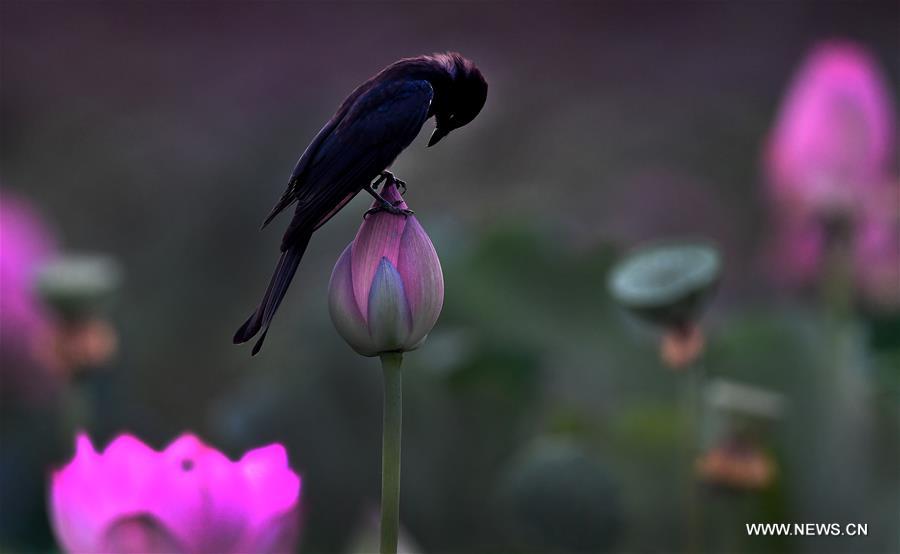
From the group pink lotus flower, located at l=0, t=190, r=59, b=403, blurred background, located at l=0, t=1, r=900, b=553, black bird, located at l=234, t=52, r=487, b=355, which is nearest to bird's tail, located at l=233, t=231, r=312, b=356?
black bird, located at l=234, t=52, r=487, b=355

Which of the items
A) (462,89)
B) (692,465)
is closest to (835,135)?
(692,465)

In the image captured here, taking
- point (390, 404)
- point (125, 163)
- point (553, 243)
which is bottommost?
point (390, 404)

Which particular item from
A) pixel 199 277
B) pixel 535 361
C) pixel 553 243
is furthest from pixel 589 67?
pixel 535 361

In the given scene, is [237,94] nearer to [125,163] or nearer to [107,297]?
[125,163]

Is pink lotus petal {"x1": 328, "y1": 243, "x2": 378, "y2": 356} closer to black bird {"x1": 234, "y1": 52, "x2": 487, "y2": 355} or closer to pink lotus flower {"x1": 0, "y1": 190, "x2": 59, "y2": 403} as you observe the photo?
black bird {"x1": 234, "y1": 52, "x2": 487, "y2": 355}

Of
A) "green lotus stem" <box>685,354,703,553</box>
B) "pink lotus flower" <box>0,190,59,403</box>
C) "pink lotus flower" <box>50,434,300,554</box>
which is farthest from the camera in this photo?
"pink lotus flower" <box>0,190,59,403</box>

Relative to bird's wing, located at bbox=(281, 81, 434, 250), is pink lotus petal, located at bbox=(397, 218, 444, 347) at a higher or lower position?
lower

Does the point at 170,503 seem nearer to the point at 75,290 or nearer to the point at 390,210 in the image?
the point at 390,210
